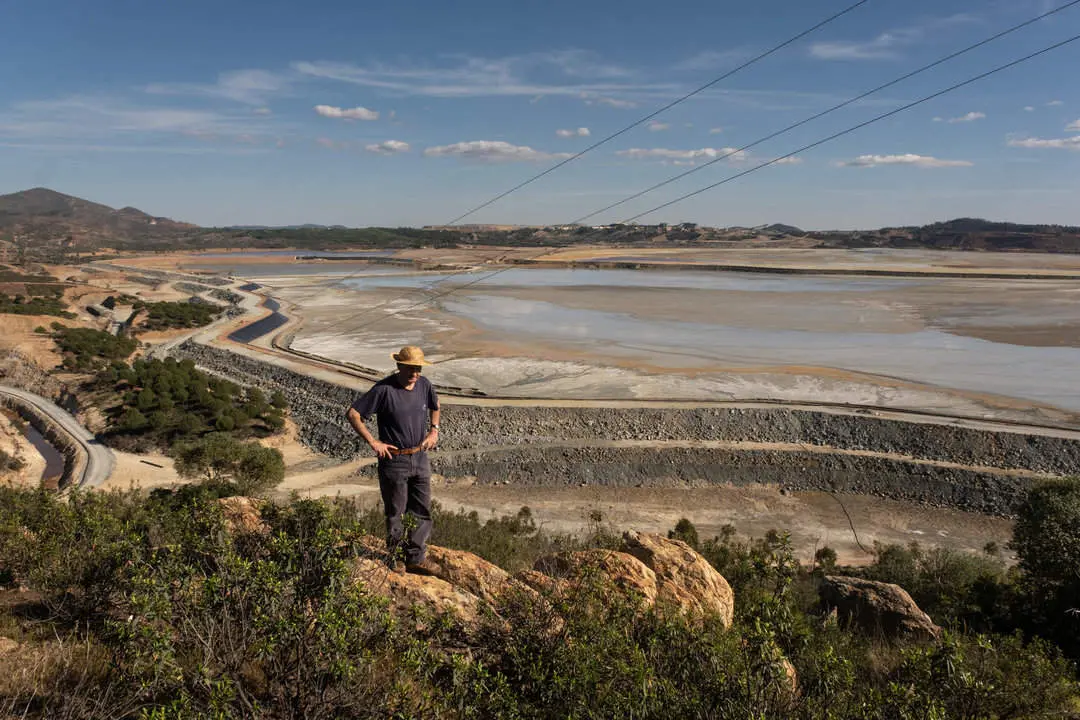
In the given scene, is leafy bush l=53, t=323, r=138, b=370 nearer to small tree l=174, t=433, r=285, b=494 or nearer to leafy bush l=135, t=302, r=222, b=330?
leafy bush l=135, t=302, r=222, b=330

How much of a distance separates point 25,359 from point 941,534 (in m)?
43.4

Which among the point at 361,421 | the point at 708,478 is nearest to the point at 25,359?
the point at 708,478

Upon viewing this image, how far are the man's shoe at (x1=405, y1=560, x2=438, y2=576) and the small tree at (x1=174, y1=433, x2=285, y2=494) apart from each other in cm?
1461

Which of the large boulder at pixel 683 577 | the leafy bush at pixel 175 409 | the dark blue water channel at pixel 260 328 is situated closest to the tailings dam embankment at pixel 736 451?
the leafy bush at pixel 175 409

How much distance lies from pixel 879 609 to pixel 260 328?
47823 mm

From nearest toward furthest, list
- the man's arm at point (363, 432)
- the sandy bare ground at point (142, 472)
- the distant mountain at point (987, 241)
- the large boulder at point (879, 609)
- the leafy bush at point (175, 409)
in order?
the man's arm at point (363, 432), the large boulder at point (879, 609), the sandy bare ground at point (142, 472), the leafy bush at point (175, 409), the distant mountain at point (987, 241)

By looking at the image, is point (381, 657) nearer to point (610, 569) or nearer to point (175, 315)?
point (610, 569)

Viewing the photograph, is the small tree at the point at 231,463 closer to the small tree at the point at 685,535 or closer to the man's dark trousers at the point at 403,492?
the small tree at the point at 685,535

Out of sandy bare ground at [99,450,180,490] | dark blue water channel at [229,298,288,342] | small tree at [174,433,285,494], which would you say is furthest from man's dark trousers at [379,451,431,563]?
dark blue water channel at [229,298,288,342]

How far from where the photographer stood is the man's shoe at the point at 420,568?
602 centimetres

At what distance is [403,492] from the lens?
612 cm

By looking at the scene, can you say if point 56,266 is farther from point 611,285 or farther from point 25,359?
point 611,285

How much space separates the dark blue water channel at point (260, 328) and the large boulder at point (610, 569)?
41570 millimetres

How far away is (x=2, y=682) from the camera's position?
3744 mm
